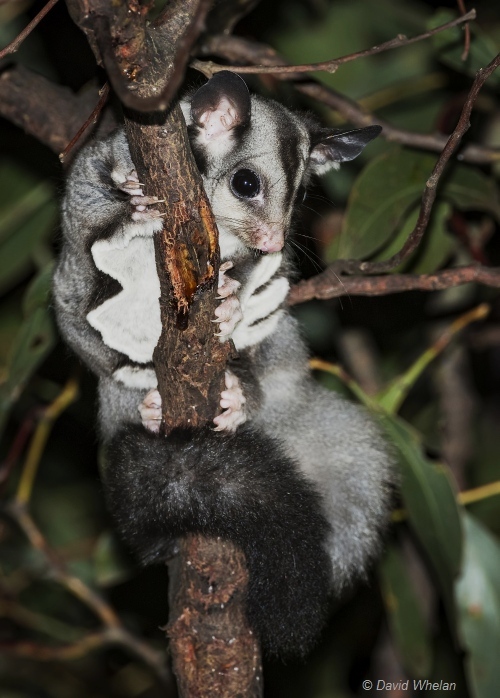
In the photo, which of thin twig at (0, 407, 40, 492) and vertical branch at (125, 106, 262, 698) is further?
thin twig at (0, 407, 40, 492)

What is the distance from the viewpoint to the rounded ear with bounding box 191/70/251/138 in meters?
2.44

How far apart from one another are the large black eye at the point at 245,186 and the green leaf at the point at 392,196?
2.21ft

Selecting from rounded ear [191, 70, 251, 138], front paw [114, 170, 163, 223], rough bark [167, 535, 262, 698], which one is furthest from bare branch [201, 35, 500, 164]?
rough bark [167, 535, 262, 698]

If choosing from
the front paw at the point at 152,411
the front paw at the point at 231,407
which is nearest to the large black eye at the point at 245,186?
the front paw at the point at 231,407

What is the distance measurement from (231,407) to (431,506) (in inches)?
36.9

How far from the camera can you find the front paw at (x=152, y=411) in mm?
2719

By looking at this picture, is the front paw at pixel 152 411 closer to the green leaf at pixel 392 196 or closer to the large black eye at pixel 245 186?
the large black eye at pixel 245 186

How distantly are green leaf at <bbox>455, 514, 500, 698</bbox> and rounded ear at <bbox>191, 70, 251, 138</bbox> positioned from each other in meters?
1.87

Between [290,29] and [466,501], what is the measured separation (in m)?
2.61

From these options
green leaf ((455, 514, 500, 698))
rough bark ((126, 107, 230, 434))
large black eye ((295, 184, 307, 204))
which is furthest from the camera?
green leaf ((455, 514, 500, 698))

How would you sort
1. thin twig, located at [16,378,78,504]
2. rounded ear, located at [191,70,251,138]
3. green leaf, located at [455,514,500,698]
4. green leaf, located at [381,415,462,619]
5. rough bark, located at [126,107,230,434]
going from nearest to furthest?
rough bark, located at [126,107,230,434] < rounded ear, located at [191,70,251,138] < green leaf, located at [381,415,462,619] < green leaf, located at [455,514,500,698] < thin twig, located at [16,378,78,504]

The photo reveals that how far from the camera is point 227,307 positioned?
8.19 ft

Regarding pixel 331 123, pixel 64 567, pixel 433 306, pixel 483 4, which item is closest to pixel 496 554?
pixel 433 306

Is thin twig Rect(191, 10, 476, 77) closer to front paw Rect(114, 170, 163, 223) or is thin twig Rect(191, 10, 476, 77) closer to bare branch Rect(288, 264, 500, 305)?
front paw Rect(114, 170, 163, 223)
